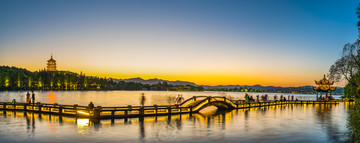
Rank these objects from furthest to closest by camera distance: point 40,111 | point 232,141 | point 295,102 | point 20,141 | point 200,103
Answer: point 295,102 → point 200,103 → point 40,111 → point 232,141 → point 20,141

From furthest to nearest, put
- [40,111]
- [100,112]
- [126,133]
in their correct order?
[40,111] → [100,112] → [126,133]

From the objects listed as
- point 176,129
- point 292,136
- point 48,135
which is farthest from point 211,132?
point 48,135

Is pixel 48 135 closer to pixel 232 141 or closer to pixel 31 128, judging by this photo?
pixel 31 128

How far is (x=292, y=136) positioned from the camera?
70.8ft

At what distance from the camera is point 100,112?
1139 inches

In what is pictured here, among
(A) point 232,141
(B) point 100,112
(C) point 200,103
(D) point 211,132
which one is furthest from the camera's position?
(C) point 200,103

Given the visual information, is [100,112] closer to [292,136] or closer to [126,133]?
[126,133]

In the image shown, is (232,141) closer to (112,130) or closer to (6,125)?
(112,130)

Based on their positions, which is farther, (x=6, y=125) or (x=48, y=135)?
(x=6, y=125)

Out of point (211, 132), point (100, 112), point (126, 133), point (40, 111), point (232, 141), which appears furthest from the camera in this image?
point (40, 111)

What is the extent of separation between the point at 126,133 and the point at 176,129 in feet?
15.4

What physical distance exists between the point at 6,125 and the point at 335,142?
26438 millimetres

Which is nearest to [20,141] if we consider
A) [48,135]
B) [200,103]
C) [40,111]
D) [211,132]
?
[48,135]

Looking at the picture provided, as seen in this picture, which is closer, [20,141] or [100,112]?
[20,141]
